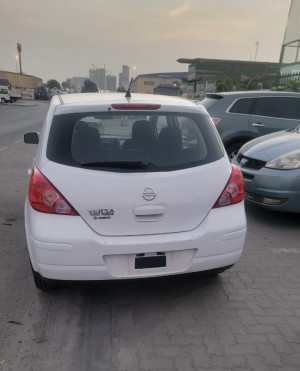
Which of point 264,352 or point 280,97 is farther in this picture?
point 280,97

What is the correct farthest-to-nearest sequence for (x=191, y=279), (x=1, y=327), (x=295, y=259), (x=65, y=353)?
1. (x=295, y=259)
2. (x=191, y=279)
3. (x=1, y=327)
4. (x=65, y=353)

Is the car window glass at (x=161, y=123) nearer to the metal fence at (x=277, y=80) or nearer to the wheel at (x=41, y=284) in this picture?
the wheel at (x=41, y=284)

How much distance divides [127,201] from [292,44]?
19.3 m

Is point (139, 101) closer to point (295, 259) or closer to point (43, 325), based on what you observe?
point (43, 325)

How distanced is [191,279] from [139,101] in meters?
1.66

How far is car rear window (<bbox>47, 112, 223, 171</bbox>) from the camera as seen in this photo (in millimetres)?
2898

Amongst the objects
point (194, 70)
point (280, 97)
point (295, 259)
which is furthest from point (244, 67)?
point (295, 259)

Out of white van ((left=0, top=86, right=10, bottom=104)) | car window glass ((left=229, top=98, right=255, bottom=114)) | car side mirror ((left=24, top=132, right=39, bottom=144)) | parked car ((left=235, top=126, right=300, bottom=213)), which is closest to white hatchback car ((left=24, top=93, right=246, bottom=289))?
car side mirror ((left=24, top=132, right=39, bottom=144))

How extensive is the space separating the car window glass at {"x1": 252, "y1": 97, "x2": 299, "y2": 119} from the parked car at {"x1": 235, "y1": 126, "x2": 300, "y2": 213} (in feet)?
8.06

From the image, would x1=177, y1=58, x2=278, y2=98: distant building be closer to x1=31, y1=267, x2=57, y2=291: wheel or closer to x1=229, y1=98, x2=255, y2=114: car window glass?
x1=229, y1=98, x2=255, y2=114: car window glass

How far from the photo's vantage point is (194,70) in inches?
1820

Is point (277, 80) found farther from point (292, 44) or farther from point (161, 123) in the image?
point (161, 123)

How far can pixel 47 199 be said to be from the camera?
279cm

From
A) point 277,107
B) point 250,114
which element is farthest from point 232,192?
point 277,107
